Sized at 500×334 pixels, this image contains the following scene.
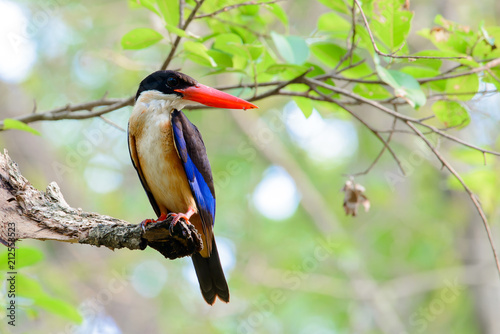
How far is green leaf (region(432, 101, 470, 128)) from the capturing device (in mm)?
3404

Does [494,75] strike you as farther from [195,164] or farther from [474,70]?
[195,164]

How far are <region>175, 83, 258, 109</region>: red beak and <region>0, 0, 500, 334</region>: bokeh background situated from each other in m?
4.55

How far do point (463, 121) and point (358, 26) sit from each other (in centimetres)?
95

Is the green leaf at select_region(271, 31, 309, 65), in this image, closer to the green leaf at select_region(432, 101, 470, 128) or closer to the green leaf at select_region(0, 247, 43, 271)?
the green leaf at select_region(432, 101, 470, 128)

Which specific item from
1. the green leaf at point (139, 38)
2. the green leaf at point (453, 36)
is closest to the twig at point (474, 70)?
the green leaf at point (453, 36)

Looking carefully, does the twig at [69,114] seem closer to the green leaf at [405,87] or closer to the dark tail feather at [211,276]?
the dark tail feather at [211,276]

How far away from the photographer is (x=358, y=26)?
3.24m

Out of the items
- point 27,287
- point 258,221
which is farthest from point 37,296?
point 258,221

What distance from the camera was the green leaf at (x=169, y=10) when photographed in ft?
10.3

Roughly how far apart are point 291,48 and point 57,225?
5.57 ft

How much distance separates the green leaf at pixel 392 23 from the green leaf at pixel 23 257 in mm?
2384

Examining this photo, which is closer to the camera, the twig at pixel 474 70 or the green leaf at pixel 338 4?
the twig at pixel 474 70

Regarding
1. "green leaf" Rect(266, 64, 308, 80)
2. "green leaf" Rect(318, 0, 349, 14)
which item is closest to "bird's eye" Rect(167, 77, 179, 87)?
"green leaf" Rect(266, 64, 308, 80)

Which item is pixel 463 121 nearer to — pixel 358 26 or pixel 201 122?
pixel 358 26
